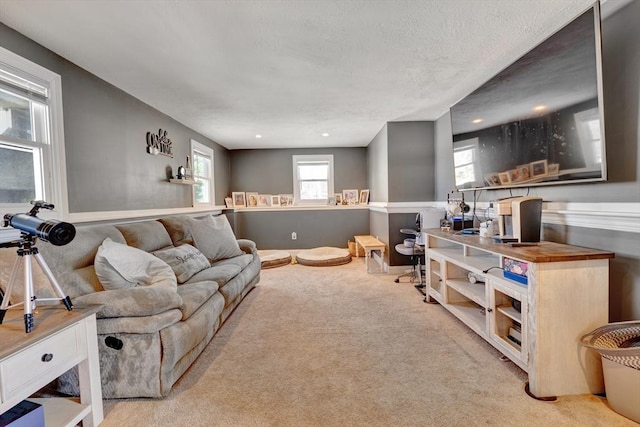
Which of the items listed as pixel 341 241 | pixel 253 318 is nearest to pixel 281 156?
pixel 341 241

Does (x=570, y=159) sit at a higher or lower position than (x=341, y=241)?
higher

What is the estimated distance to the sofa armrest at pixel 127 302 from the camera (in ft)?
5.13

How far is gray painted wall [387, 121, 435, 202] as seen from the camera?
13.5 ft

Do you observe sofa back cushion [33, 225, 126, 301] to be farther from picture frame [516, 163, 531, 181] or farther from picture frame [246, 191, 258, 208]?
picture frame [246, 191, 258, 208]

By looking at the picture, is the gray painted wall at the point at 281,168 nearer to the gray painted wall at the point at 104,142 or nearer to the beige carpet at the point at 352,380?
the gray painted wall at the point at 104,142

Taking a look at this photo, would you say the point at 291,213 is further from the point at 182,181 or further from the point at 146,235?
the point at 146,235

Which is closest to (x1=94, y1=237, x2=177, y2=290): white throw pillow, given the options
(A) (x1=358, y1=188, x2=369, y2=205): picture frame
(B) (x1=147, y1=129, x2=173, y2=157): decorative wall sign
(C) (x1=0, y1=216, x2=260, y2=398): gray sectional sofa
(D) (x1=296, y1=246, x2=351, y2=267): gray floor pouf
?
(C) (x1=0, y1=216, x2=260, y2=398): gray sectional sofa

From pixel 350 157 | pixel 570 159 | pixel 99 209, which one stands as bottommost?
pixel 99 209

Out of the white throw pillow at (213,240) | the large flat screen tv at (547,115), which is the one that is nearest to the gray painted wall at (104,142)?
the white throw pillow at (213,240)

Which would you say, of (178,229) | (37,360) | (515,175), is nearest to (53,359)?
(37,360)

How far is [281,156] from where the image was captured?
5.93 meters

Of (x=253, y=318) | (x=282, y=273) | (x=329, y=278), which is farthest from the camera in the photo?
(x=282, y=273)

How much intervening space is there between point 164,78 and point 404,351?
9.84 ft

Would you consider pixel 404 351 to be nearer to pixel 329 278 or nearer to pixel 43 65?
pixel 329 278
